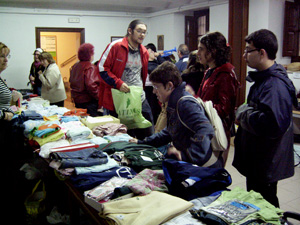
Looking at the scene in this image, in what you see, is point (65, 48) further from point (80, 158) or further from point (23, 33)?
point (80, 158)

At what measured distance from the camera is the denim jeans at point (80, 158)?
1951 millimetres

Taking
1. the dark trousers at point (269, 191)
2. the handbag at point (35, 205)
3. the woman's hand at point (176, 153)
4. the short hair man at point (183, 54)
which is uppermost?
the short hair man at point (183, 54)

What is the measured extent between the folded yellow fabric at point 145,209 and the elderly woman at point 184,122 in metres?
0.46

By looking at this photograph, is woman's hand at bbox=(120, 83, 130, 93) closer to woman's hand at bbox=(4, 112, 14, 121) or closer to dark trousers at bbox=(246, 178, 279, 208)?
woman's hand at bbox=(4, 112, 14, 121)

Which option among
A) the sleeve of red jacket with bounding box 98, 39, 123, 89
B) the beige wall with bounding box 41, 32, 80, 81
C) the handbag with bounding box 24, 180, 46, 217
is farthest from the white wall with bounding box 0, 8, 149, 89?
the handbag with bounding box 24, 180, 46, 217

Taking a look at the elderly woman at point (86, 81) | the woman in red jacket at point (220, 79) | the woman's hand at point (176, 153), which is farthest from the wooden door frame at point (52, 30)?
the woman's hand at point (176, 153)

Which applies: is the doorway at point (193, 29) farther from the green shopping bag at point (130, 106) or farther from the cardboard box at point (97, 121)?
the cardboard box at point (97, 121)

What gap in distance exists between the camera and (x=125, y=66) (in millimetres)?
3336

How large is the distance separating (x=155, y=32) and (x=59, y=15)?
2774mm

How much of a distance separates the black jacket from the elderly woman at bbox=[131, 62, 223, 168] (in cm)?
23

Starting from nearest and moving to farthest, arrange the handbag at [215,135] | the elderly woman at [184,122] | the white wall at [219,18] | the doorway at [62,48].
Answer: the elderly woman at [184,122]
the handbag at [215,135]
the white wall at [219,18]
the doorway at [62,48]

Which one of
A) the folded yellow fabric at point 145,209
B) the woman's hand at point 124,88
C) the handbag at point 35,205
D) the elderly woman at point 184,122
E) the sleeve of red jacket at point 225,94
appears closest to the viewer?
the folded yellow fabric at point 145,209

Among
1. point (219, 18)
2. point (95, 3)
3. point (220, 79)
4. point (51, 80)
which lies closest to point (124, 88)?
point (220, 79)

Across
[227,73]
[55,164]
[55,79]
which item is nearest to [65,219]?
[55,164]
